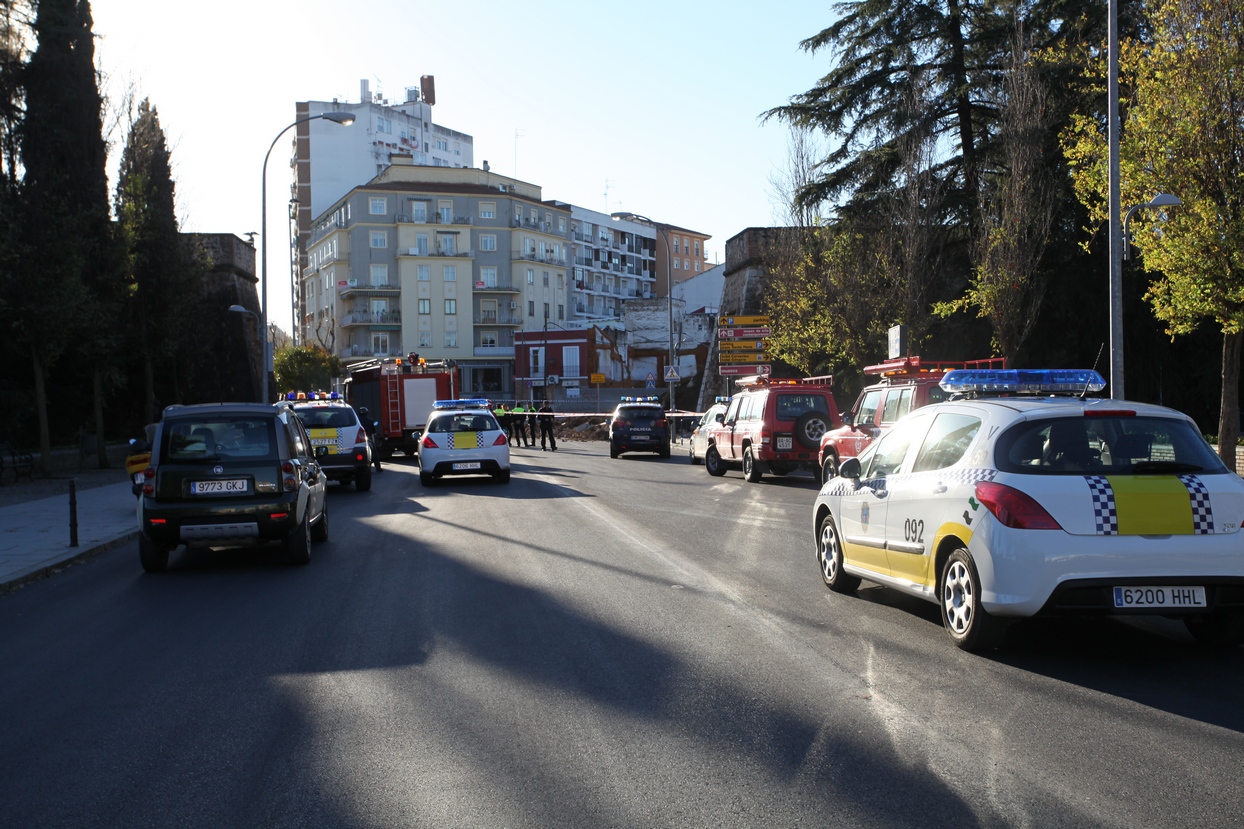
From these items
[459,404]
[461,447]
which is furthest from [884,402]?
[459,404]

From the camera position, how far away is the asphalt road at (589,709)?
4.36 meters

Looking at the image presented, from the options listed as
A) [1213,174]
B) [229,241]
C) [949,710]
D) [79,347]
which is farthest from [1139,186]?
[229,241]

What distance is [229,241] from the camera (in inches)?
2100

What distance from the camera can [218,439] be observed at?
A: 1155cm

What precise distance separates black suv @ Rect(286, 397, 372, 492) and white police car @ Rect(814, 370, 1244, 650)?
16.1m

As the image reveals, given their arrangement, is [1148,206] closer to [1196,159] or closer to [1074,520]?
[1196,159]

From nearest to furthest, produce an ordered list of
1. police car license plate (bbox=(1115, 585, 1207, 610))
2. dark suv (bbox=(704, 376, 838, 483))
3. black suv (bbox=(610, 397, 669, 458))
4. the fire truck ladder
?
police car license plate (bbox=(1115, 585, 1207, 610)) → dark suv (bbox=(704, 376, 838, 483)) → black suv (bbox=(610, 397, 669, 458)) → the fire truck ladder

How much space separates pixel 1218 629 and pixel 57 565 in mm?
11393

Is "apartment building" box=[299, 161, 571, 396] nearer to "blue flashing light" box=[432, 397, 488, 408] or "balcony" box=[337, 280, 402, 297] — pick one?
"balcony" box=[337, 280, 402, 297]

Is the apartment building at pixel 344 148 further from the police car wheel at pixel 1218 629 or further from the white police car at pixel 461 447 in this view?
the police car wheel at pixel 1218 629

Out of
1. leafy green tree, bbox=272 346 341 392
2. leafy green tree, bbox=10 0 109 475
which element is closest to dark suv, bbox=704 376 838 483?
leafy green tree, bbox=10 0 109 475

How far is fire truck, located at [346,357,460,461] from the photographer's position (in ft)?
119

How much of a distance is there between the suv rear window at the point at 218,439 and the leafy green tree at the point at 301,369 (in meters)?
63.9

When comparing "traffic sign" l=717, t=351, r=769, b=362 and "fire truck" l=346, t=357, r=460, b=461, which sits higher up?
"traffic sign" l=717, t=351, r=769, b=362
